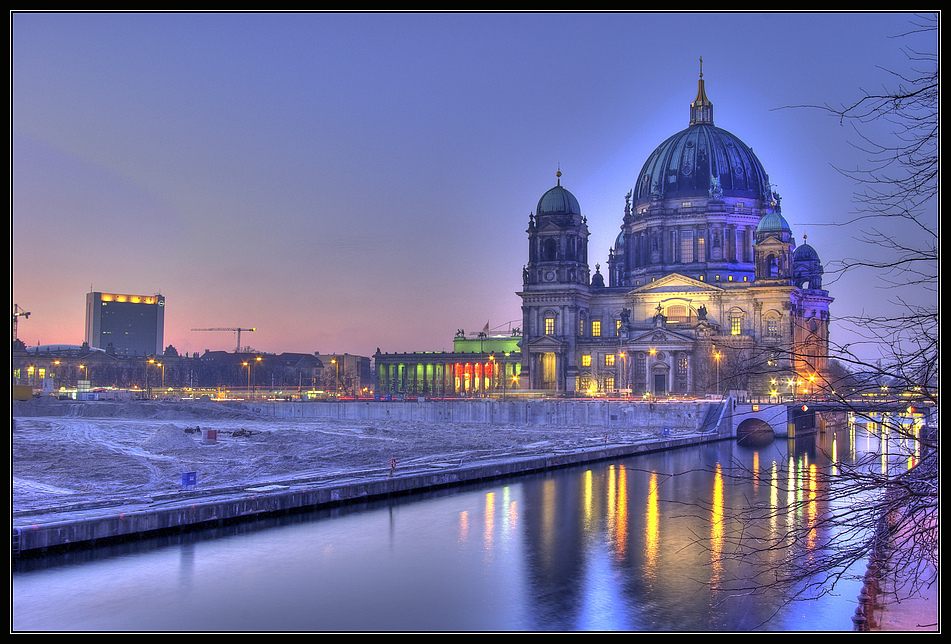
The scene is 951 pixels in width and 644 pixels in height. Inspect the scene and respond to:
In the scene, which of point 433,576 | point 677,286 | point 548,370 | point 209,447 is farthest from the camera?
point 548,370

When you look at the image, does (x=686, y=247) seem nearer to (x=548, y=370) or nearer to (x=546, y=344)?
(x=546, y=344)

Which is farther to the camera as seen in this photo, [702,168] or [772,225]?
[702,168]

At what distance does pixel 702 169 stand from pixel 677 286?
2096 cm

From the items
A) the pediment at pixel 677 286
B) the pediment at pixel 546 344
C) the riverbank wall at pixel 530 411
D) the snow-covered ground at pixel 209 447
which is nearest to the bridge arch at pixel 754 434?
the riverbank wall at pixel 530 411

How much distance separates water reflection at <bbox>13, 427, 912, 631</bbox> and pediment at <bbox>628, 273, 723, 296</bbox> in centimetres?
7349

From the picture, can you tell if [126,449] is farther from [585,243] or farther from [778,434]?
[585,243]

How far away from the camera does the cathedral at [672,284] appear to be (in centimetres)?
11044

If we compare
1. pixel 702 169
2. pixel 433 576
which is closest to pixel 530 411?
pixel 702 169

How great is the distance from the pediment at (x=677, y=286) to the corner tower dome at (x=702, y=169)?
615 inches

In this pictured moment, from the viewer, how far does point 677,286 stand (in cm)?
11650

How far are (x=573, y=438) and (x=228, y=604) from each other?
5590cm

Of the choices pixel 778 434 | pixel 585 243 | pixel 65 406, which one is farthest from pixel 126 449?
pixel 585 243

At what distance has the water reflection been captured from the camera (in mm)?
25328

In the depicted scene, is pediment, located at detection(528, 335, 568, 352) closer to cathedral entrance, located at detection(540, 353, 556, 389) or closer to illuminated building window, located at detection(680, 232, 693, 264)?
cathedral entrance, located at detection(540, 353, 556, 389)
